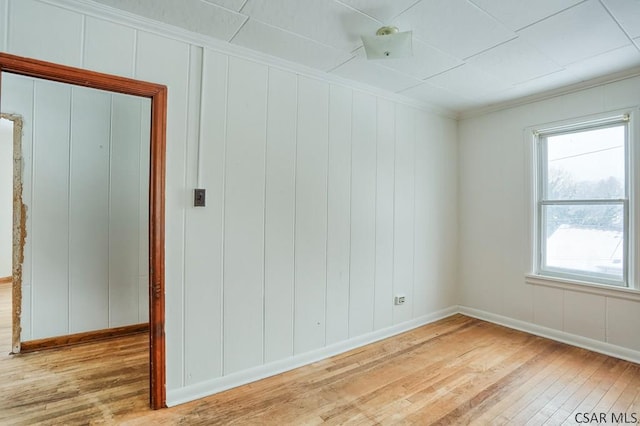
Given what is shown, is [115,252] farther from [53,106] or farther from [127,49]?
[127,49]

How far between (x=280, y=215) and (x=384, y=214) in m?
1.24

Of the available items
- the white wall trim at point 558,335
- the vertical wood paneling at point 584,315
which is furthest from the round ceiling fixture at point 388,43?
the white wall trim at point 558,335

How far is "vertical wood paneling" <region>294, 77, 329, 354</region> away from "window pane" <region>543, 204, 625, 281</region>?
2487mm

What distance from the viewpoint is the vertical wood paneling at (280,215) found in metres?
2.53

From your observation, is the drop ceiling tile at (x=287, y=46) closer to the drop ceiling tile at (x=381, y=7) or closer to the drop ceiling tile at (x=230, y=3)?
the drop ceiling tile at (x=230, y=3)

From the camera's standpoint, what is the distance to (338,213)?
2932mm

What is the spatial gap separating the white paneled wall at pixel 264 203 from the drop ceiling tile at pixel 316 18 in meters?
0.49

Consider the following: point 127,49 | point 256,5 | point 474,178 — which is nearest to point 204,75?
point 127,49

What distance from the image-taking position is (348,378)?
2.46 meters

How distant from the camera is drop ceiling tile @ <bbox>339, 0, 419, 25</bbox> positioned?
5.98ft

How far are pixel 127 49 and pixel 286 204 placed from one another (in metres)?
1.50

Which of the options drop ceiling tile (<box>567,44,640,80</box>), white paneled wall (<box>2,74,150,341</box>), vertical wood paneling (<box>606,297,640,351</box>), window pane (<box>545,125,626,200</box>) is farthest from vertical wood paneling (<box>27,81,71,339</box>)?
vertical wood paneling (<box>606,297,640,351</box>)

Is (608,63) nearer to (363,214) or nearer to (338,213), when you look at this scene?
(363,214)

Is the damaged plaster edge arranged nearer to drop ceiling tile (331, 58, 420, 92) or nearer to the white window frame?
drop ceiling tile (331, 58, 420, 92)
